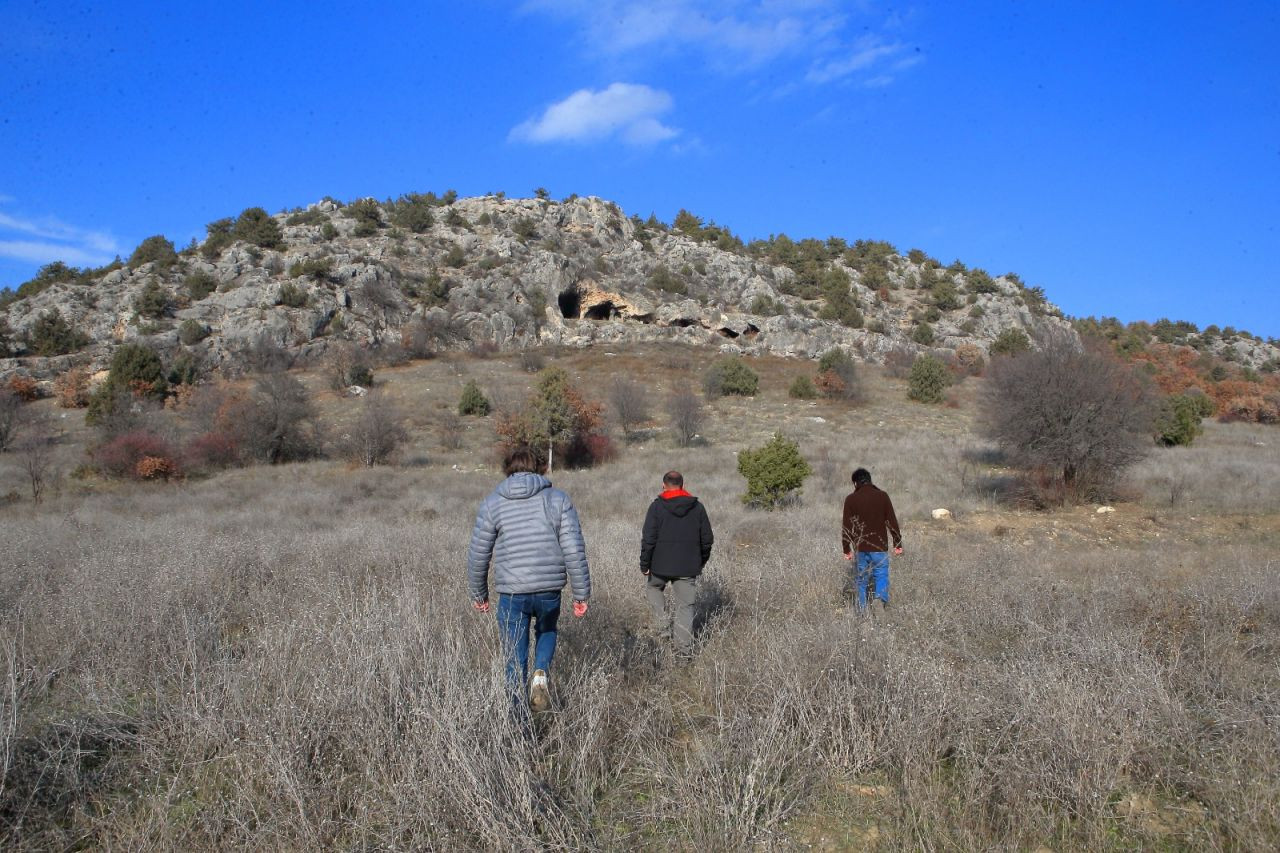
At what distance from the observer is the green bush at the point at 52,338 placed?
40719mm

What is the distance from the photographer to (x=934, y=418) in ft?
102

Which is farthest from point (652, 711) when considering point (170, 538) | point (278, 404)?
point (278, 404)

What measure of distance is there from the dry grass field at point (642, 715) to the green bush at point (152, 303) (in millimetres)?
42666

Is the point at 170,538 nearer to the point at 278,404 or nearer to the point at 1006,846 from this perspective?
the point at 1006,846

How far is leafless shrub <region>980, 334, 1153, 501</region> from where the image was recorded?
582 inches

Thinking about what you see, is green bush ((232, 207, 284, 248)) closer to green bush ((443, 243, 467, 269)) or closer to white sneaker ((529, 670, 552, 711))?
green bush ((443, 243, 467, 269))

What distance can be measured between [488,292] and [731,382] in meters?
23.2

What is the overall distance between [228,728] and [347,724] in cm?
59

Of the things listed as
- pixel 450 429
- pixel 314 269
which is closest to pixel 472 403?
pixel 450 429

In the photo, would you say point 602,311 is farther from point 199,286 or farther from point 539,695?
point 539,695

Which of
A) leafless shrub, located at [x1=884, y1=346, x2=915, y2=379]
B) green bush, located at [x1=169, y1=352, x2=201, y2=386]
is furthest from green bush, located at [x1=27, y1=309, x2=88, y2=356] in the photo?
leafless shrub, located at [x1=884, y1=346, x2=915, y2=379]

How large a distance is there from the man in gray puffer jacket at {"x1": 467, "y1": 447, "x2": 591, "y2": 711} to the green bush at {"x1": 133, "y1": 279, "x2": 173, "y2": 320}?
48246 mm

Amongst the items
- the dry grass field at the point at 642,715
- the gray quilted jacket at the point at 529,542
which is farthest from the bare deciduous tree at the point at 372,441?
the gray quilted jacket at the point at 529,542

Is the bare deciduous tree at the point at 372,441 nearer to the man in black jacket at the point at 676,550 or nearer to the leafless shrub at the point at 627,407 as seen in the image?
the leafless shrub at the point at 627,407
